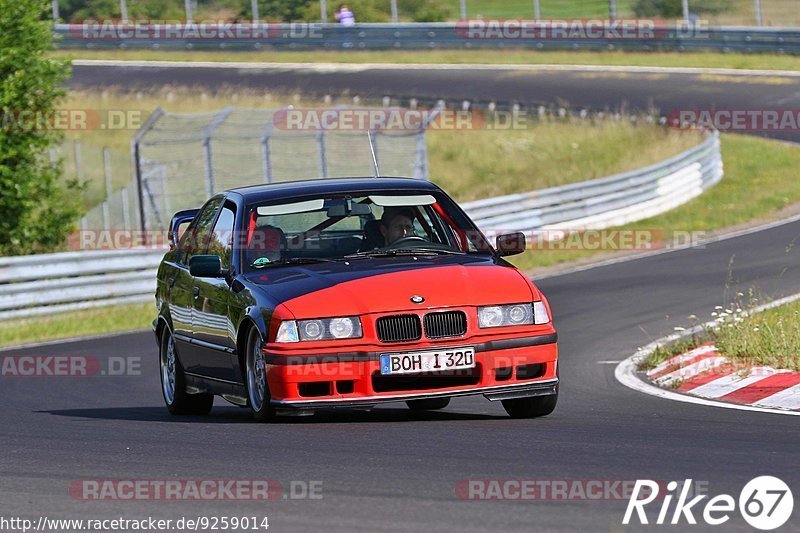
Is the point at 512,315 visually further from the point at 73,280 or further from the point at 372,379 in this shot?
the point at 73,280

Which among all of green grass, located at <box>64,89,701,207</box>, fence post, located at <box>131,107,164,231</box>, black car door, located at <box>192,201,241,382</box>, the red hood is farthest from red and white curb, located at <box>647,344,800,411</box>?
green grass, located at <box>64,89,701,207</box>

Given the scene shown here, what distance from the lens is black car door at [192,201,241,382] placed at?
9297 mm

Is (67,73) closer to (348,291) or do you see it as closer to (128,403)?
(128,403)

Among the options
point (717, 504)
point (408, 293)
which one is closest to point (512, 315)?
point (408, 293)

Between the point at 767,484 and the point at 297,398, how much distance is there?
122 inches

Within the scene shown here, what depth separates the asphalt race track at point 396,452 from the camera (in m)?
5.86

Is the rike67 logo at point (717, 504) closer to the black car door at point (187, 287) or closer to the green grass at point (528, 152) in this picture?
the black car door at point (187, 287)

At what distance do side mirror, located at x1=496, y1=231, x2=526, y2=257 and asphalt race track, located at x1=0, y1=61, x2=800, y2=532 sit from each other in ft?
3.53

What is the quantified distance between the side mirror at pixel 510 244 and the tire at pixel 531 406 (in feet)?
3.25

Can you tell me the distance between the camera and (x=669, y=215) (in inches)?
1052

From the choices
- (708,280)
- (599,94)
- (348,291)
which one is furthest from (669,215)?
(348,291)

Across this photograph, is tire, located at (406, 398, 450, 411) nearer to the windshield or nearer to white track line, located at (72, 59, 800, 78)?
the windshield

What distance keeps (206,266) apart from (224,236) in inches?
22.7

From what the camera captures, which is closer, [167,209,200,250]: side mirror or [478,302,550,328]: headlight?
[478,302,550,328]: headlight
